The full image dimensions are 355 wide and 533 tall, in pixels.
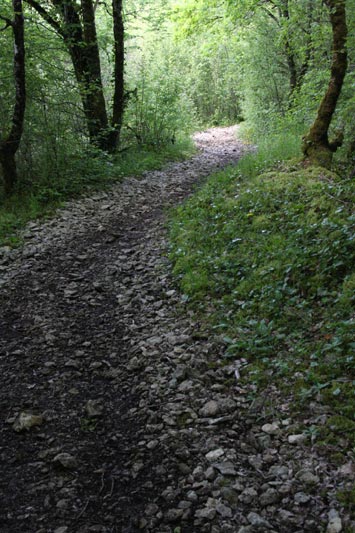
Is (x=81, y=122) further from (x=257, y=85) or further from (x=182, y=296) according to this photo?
(x=257, y=85)

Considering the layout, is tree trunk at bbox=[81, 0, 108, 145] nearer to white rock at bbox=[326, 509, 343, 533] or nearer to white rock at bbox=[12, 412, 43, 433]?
white rock at bbox=[12, 412, 43, 433]

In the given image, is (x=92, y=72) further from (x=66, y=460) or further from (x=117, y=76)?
(x=66, y=460)

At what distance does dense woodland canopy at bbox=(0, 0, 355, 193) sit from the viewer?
9.49 m

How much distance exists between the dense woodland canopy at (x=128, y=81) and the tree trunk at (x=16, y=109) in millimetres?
22

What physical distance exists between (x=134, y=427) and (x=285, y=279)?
2.68m

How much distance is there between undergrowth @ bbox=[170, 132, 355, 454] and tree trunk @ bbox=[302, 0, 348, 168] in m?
1.08

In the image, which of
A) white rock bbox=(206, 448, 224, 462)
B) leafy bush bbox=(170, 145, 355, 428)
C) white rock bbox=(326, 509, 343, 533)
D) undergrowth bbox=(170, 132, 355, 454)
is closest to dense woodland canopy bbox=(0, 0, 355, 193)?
leafy bush bbox=(170, 145, 355, 428)

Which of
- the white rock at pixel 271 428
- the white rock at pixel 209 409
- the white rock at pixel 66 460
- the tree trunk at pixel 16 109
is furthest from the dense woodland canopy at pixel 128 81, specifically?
the white rock at pixel 66 460

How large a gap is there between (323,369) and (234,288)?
1980mm

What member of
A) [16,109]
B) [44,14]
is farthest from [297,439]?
[44,14]

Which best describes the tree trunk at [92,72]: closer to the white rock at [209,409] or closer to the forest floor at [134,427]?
the forest floor at [134,427]

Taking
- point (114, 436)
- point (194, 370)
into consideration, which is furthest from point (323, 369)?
point (114, 436)

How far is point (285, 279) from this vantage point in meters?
5.32

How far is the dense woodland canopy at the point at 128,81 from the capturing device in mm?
9492
